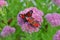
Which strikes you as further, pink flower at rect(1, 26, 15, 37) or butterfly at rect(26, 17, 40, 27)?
pink flower at rect(1, 26, 15, 37)

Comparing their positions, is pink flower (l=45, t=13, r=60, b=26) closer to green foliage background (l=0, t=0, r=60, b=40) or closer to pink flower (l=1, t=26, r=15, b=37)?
green foliage background (l=0, t=0, r=60, b=40)

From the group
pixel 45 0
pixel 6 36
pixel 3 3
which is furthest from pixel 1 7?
pixel 45 0

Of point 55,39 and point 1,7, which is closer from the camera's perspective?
point 55,39

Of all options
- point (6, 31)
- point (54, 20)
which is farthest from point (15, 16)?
point (54, 20)

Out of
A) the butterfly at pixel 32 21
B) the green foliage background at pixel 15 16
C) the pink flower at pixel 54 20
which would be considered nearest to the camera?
the butterfly at pixel 32 21

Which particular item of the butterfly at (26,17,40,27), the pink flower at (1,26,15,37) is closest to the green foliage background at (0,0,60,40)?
the pink flower at (1,26,15,37)

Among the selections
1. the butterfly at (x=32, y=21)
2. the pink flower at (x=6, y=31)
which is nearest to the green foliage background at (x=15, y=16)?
the pink flower at (x=6, y=31)

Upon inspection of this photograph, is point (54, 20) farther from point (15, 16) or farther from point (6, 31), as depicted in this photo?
point (15, 16)

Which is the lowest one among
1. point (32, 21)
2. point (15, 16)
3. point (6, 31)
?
point (32, 21)

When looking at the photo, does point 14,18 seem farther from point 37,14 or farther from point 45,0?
point 37,14

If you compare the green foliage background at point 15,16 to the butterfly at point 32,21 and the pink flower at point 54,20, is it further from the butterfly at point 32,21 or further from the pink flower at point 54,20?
the butterfly at point 32,21

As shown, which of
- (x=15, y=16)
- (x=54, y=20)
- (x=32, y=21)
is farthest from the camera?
(x=15, y=16)
